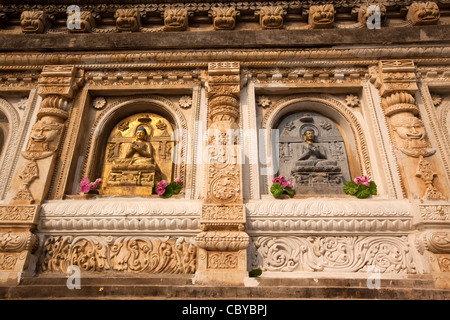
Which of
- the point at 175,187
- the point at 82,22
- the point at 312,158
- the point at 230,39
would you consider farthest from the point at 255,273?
the point at 82,22

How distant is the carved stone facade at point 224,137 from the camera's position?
15.2ft

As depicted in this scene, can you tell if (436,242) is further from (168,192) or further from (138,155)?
(138,155)

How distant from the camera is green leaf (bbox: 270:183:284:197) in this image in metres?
5.11

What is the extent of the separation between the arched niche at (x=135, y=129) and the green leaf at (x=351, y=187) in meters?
3.06

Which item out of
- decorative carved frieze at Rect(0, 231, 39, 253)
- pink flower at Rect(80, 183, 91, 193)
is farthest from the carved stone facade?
pink flower at Rect(80, 183, 91, 193)

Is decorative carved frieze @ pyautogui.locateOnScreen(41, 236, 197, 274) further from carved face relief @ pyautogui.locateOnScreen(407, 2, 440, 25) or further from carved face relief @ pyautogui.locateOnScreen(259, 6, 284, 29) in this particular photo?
carved face relief @ pyautogui.locateOnScreen(407, 2, 440, 25)

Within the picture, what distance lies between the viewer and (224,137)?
5.35 m

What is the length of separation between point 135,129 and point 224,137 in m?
2.27

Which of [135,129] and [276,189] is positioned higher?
[135,129]

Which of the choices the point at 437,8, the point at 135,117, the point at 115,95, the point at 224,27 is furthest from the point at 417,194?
the point at 115,95

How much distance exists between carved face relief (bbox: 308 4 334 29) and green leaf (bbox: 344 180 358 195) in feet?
12.0

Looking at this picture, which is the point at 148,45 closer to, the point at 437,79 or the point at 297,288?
the point at 297,288

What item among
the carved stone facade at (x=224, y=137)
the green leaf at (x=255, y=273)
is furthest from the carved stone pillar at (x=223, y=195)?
the green leaf at (x=255, y=273)

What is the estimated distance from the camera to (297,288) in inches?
156
